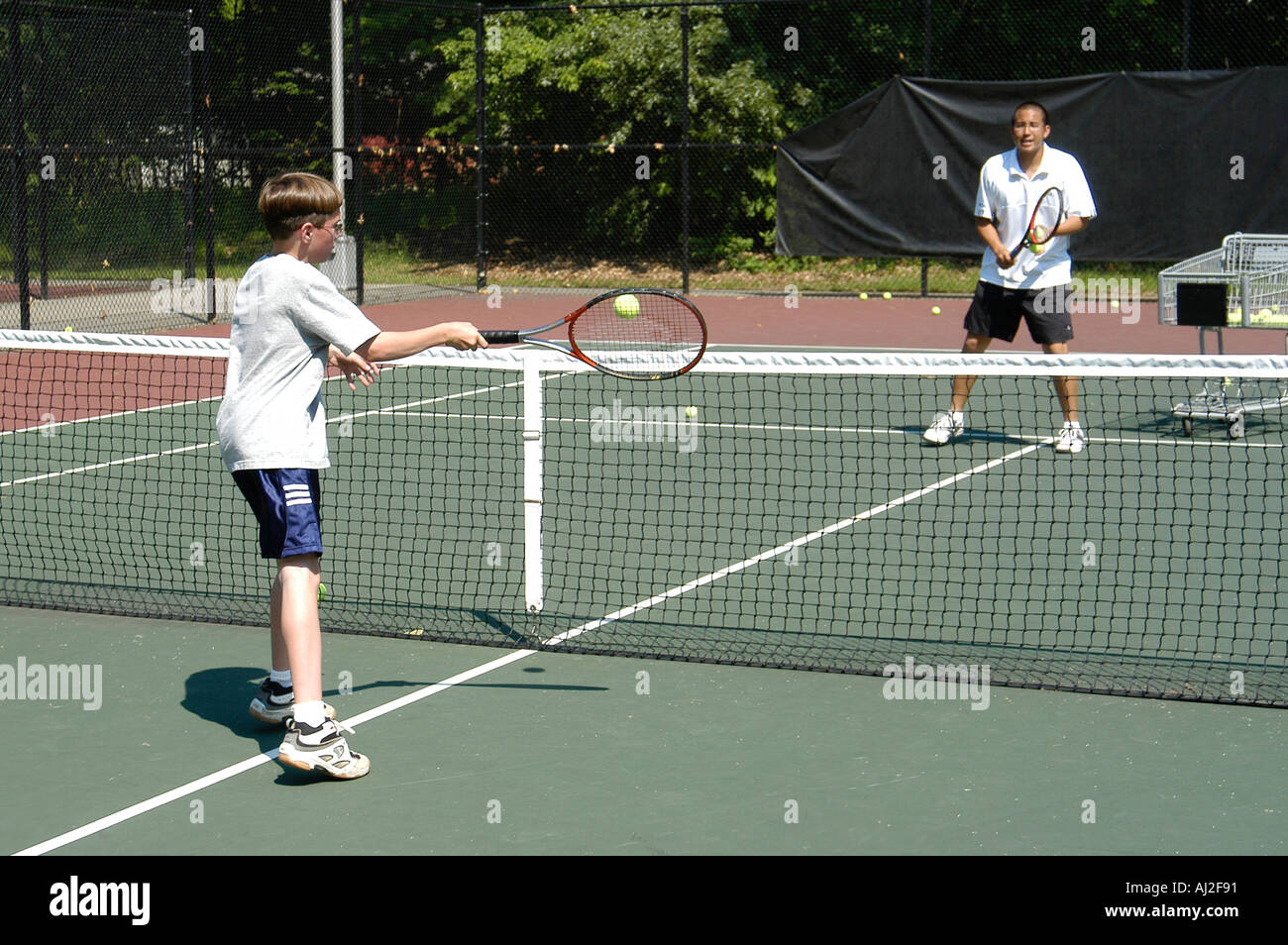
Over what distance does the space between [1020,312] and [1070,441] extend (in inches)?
31.0

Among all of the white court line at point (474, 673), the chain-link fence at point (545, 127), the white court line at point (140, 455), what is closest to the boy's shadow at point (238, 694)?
the white court line at point (474, 673)

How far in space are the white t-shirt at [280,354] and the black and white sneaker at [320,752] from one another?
0.69 metres

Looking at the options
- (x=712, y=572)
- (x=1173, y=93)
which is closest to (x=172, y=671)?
(x=712, y=572)

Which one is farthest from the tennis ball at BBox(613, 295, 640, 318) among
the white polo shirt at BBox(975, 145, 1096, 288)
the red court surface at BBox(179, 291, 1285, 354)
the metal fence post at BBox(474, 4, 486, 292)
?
the metal fence post at BBox(474, 4, 486, 292)

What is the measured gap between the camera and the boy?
419cm

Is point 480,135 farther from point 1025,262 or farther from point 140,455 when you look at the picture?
point 1025,262

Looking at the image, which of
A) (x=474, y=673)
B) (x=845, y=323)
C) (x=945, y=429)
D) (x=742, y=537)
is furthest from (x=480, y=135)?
(x=474, y=673)

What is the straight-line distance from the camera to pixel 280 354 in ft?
13.9

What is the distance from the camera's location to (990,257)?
9.16 metres

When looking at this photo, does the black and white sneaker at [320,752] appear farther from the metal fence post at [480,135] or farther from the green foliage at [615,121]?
the green foliage at [615,121]

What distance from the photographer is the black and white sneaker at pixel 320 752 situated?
13.6 feet

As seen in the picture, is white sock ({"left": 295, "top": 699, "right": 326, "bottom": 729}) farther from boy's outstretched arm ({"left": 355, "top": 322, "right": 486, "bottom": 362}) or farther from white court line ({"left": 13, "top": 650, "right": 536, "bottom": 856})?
boy's outstretched arm ({"left": 355, "top": 322, "right": 486, "bottom": 362})

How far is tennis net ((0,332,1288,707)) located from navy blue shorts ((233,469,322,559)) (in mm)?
1261
